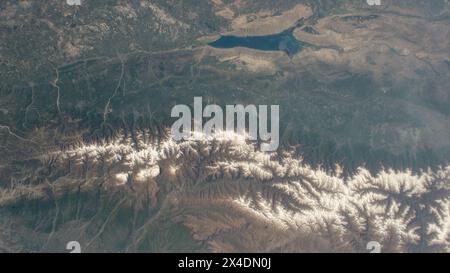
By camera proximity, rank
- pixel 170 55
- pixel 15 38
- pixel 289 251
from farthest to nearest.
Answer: pixel 170 55, pixel 15 38, pixel 289 251

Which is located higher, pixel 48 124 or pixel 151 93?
pixel 151 93

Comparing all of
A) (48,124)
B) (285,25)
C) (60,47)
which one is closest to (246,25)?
(285,25)

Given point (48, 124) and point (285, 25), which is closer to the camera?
point (48, 124)

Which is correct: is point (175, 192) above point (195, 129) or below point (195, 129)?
below

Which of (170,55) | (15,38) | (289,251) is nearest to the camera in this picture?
(289,251)

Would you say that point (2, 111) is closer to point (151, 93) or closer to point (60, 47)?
point (60, 47)

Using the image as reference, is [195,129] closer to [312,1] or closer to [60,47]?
[60,47]

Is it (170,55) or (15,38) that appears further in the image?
(170,55)

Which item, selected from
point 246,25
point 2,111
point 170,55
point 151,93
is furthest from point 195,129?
point 2,111

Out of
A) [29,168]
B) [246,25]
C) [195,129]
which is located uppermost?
[246,25]
